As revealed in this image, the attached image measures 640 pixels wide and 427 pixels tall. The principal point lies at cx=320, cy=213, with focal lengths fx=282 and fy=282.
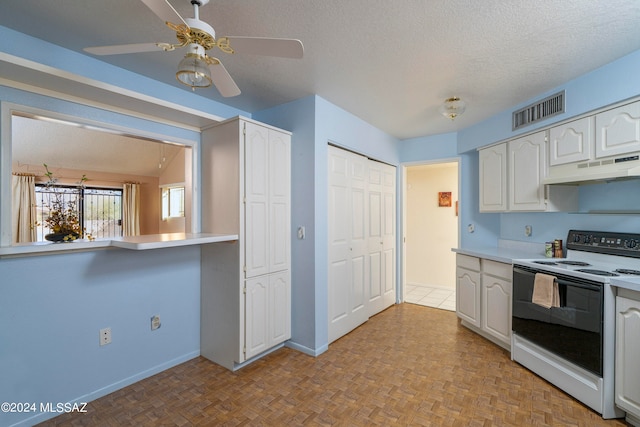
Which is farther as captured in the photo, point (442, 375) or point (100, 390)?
point (442, 375)

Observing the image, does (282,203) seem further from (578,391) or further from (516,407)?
(578,391)

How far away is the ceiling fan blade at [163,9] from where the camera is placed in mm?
1063

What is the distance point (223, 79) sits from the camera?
1.67m

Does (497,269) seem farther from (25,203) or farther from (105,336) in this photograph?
(25,203)

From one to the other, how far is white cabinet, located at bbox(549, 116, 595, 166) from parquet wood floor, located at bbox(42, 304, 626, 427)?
74.9 inches

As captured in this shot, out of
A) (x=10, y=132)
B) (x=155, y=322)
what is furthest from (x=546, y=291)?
Answer: (x=10, y=132)

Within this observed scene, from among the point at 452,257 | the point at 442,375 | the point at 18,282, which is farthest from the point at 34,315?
the point at 452,257

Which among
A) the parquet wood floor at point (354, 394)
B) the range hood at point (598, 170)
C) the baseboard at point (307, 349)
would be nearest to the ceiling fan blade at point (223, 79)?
the parquet wood floor at point (354, 394)

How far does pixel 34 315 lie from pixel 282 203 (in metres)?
1.96

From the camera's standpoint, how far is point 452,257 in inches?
198

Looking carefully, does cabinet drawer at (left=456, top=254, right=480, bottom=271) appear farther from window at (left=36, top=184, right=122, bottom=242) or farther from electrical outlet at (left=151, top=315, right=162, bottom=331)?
window at (left=36, top=184, right=122, bottom=242)

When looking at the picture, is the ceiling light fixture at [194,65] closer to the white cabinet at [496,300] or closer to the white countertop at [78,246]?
the white countertop at [78,246]

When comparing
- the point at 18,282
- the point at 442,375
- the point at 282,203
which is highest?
the point at 282,203

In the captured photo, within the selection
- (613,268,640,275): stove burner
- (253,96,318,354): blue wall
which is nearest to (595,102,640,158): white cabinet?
(613,268,640,275): stove burner
